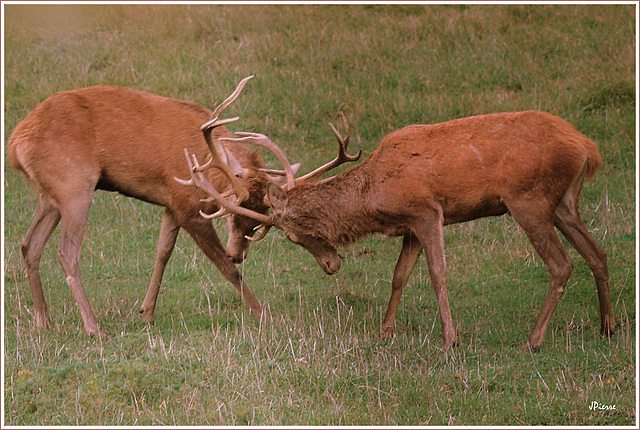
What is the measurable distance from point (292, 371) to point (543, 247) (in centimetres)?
227

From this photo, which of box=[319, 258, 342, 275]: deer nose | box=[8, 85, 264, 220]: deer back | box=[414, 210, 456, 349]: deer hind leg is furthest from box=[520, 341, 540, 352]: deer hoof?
box=[8, 85, 264, 220]: deer back

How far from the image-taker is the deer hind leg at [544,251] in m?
6.63

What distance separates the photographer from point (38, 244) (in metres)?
7.66

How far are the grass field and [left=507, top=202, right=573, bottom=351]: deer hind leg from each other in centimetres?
20

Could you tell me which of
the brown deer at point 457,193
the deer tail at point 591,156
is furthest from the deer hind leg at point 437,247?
the deer tail at point 591,156

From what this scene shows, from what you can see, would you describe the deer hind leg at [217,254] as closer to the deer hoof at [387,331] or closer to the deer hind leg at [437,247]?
the deer hoof at [387,331]

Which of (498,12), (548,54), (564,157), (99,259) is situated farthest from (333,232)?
(498,12)

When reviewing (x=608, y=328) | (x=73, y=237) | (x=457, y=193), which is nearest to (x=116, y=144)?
(x=73, y=237)

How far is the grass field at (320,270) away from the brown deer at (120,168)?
22.6 inches

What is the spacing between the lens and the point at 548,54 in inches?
508

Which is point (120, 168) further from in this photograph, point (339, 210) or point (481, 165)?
point (481, 165)

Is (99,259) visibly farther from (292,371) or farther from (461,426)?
(461,426)

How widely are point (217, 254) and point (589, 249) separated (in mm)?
3310

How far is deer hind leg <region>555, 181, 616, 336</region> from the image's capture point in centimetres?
694
